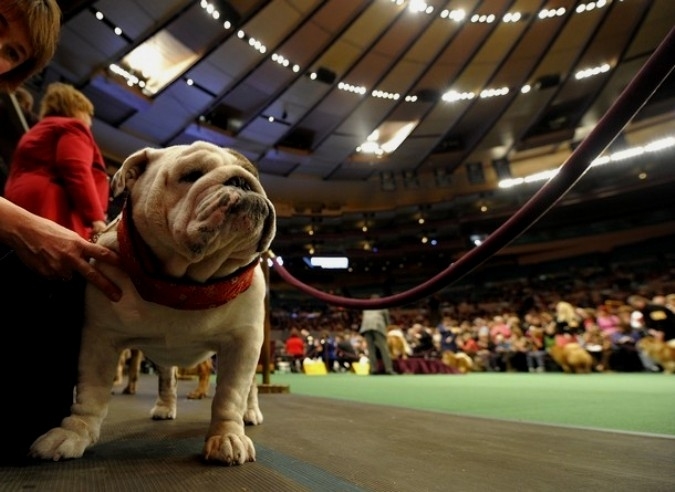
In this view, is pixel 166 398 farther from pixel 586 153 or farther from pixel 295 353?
pixel 295 353

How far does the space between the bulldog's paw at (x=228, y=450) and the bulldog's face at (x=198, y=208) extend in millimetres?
454

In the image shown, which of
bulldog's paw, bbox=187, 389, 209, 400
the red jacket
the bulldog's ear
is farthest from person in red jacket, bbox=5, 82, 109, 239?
bulldog's paw, bbox=187, 389, 209, 400

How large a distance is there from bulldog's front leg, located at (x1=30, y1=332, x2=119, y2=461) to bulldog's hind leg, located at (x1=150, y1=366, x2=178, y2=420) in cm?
81

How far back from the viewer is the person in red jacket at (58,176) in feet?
6.52

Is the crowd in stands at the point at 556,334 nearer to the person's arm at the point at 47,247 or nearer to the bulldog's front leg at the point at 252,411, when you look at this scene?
the bulldog's front leg at the point at 252,411

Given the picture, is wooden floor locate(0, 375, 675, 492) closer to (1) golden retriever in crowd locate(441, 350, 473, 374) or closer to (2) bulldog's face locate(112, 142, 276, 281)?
(2) bulldog's face locate(112, 142, 276, 281)

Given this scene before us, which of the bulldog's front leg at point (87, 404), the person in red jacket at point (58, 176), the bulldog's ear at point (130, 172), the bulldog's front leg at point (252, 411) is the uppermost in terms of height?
the person in red jacket at point (58, 176)

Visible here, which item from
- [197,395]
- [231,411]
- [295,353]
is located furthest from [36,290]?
[295,353]

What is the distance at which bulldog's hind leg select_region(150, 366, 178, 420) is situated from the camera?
2047 millimetres

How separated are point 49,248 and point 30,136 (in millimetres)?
1312

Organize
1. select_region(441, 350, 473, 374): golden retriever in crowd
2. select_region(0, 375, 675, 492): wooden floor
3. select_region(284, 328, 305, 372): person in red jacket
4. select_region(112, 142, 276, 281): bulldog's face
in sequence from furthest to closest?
select_region(284, 328, 305, 372): person in red jacket, select_region(441, 350, 473, 374): golden retriever in crowd, select_region(112, 142, 276, 281): bulldog's face, select_region(0, 375, 675, 492): wooden floor

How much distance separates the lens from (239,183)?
45.9 inches

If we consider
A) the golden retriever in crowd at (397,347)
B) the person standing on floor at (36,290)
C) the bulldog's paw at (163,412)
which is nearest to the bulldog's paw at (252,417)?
the bulldog's paw at (163,412)

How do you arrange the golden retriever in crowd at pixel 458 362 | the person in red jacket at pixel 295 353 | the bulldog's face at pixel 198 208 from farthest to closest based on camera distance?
1. the person in red jacket at pixel 295 353
2. the golden retriever in crowd at pixel 458 362
3. the bulldog's face at pixel 198 208
